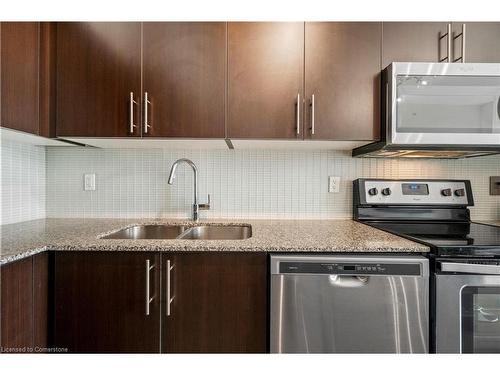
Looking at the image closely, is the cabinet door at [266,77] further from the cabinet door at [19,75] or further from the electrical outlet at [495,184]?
the electrical outlet at [495,184]

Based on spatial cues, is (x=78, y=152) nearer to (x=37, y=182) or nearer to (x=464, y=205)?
(x=37, y=182)

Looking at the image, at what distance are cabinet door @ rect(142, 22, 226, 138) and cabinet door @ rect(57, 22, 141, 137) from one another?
2.6 inches

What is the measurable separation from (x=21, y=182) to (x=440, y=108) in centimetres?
231

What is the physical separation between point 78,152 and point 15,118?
2.13 feet

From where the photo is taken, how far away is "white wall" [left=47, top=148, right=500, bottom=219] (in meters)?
1.95

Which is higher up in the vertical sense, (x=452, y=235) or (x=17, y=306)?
(x=452, y=235)

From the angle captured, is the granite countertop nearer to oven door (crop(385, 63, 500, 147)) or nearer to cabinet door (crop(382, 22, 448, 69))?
oven door (crop(385, 63, 500, 147))

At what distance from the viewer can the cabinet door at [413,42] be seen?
1529mm

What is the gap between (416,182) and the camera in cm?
188

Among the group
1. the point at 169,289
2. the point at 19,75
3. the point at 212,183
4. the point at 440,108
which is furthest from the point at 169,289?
the point at 440,108

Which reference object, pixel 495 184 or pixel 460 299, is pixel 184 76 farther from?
pixel 495 184

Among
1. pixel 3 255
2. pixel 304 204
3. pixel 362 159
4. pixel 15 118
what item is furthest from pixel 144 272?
pixel 362 159

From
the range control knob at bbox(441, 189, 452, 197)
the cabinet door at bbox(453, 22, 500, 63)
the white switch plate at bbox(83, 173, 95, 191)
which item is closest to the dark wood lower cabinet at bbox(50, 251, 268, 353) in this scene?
the white switch plate at bbox(83, 173, 95, 191)

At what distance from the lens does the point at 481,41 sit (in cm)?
152
